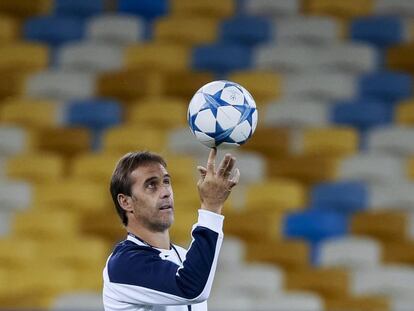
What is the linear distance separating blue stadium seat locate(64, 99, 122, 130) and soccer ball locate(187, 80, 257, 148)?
4788 millimetres

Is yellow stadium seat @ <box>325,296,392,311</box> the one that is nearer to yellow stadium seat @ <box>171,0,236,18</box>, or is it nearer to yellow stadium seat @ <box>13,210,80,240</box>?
yellow stadium seat @ <box>13,210,80,240</box>

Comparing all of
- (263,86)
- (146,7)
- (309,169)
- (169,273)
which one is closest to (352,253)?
(309,169)

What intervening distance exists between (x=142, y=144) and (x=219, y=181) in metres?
4.75

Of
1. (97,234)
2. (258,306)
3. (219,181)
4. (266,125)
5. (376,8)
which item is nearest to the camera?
(219,181)

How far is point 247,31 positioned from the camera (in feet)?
28.7

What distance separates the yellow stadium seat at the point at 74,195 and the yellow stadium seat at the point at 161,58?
4.03 feet

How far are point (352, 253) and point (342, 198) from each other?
1.60 ft

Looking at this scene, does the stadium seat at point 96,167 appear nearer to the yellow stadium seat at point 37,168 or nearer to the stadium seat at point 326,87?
the yellow stadium seat at point 37,168

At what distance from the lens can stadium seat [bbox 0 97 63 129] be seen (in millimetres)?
8484

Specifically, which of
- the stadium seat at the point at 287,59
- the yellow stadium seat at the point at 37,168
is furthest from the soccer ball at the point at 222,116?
the stadium seat at the point at 287,59

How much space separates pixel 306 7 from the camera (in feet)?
28.9

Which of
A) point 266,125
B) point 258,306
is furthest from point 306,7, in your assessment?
point 258,306

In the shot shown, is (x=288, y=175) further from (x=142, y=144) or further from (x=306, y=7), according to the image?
(x=306, y=7)

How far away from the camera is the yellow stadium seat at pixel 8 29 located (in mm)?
9148
